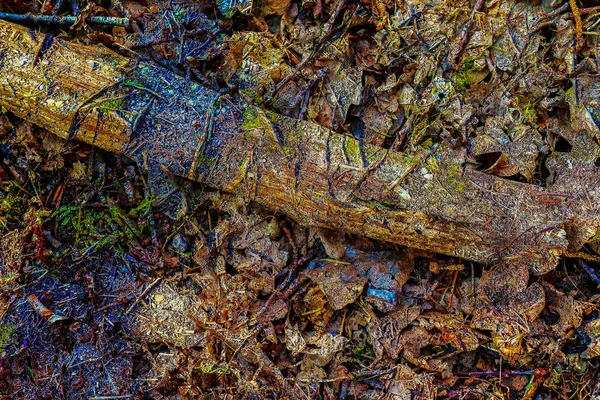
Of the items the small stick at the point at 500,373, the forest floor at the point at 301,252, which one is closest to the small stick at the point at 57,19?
the forest floor at the point at 301,252

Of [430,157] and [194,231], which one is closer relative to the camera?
[430,157]

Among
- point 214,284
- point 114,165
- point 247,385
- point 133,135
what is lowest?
point 247,385

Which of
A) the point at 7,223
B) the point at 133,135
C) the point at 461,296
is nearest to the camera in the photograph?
the point at 133,135

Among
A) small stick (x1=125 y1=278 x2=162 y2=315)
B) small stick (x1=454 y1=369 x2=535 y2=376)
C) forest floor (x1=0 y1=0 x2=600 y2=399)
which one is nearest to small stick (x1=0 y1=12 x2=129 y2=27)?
forest floor (x1=0 y1=0 x2=600 y2=399)

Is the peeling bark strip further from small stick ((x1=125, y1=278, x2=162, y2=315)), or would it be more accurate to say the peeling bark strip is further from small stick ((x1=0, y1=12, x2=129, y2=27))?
small stick ((x1=125, y1=278, x2=162, y2=315))

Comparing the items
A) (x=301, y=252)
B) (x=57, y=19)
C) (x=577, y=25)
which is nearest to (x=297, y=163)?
(x=301, y=252)

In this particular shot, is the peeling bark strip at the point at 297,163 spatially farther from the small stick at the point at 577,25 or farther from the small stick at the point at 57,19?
the small stick at the point at 577,25

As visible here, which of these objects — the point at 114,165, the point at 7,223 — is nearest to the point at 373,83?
the point at 114,165

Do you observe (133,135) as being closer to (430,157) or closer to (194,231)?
(194,231)
